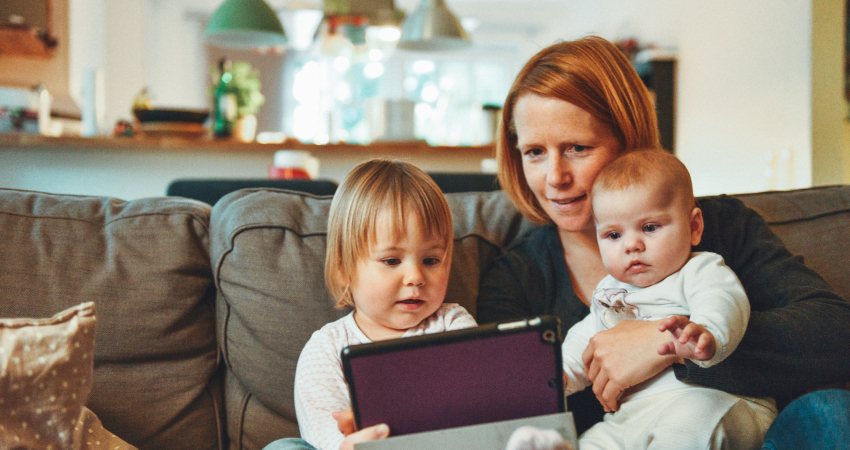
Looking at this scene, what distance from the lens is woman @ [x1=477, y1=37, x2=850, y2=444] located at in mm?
1138

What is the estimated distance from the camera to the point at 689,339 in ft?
3.31

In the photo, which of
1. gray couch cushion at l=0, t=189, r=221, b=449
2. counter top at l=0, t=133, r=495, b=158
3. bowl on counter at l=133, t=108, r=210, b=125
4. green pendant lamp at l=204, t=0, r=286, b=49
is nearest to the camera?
gray couch cushion at l=0, t=189, r=221, b=449

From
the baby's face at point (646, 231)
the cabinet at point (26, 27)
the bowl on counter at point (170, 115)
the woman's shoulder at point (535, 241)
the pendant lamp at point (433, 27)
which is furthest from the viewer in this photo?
the cabinet at point (26, 27)

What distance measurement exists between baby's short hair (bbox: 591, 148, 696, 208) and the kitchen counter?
2.58 m

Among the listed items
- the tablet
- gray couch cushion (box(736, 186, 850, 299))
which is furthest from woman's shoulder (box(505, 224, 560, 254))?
the tablet

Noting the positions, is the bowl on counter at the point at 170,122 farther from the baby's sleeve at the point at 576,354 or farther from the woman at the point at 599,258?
the baby's sleeve at the point at 576,354

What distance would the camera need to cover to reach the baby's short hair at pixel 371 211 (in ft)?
4.04

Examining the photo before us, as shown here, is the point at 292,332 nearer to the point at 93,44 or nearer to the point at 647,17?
the point at 647,17

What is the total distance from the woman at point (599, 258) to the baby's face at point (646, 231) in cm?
9

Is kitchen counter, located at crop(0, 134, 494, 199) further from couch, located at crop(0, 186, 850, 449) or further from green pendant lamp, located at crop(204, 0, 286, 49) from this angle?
couch, located at crop(0, 186, 850, 449)

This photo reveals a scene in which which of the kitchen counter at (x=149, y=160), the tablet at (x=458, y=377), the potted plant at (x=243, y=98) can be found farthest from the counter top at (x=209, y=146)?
the tablet at (x=458, y=377)

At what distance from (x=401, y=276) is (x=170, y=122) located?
275cm

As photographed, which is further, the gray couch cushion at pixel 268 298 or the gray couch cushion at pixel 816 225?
the gray couch cushion at pixel 816 225

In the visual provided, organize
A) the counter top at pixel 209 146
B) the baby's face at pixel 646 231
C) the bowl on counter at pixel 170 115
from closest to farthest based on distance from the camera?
the baby's face at pixel 646 231
the counter top at pixel 209 146
the bowl on counter at pixel 170 115
